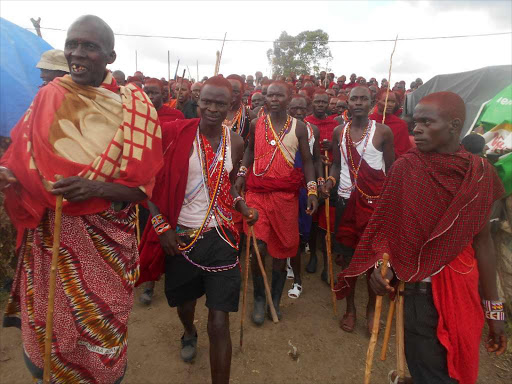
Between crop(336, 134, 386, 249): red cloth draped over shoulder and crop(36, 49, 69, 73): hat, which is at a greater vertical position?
crop(36, 49, 69, 73): hat

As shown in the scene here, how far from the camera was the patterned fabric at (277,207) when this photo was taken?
3.79 metres

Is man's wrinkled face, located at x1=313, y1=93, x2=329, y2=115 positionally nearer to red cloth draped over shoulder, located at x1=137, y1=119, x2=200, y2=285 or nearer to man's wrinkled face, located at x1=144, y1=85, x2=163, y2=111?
man's wrinkled face, located at x1=144, y1=85, x2=163, y2=111

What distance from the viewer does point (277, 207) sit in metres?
3.81

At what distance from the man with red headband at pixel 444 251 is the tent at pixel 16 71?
12.9ft

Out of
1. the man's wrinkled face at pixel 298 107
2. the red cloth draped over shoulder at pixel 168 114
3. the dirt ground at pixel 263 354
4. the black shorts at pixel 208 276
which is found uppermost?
the man's wrinkled face at pixel 298 107

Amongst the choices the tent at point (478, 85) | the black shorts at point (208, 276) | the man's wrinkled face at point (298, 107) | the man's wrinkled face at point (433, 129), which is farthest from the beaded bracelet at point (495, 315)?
the tent at point (478, 85)

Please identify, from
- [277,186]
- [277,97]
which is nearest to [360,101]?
[277,97]

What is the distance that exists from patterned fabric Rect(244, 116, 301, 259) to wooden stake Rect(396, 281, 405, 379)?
1.70 meters

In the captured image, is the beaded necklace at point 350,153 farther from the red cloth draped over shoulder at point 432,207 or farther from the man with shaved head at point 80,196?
the man with shaved head at point 80,196

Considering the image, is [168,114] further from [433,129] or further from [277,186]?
[433,129]

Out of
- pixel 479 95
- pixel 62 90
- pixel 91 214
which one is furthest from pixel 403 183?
pixel 479 95

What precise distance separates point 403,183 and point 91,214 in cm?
180

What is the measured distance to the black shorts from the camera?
2475mm

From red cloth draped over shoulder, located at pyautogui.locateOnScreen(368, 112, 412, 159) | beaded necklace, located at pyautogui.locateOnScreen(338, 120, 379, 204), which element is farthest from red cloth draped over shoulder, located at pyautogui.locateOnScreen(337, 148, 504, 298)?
red cloth draped over shoulder, located at pyautogui.locateOnScreen(368, 112, 412, 159)
